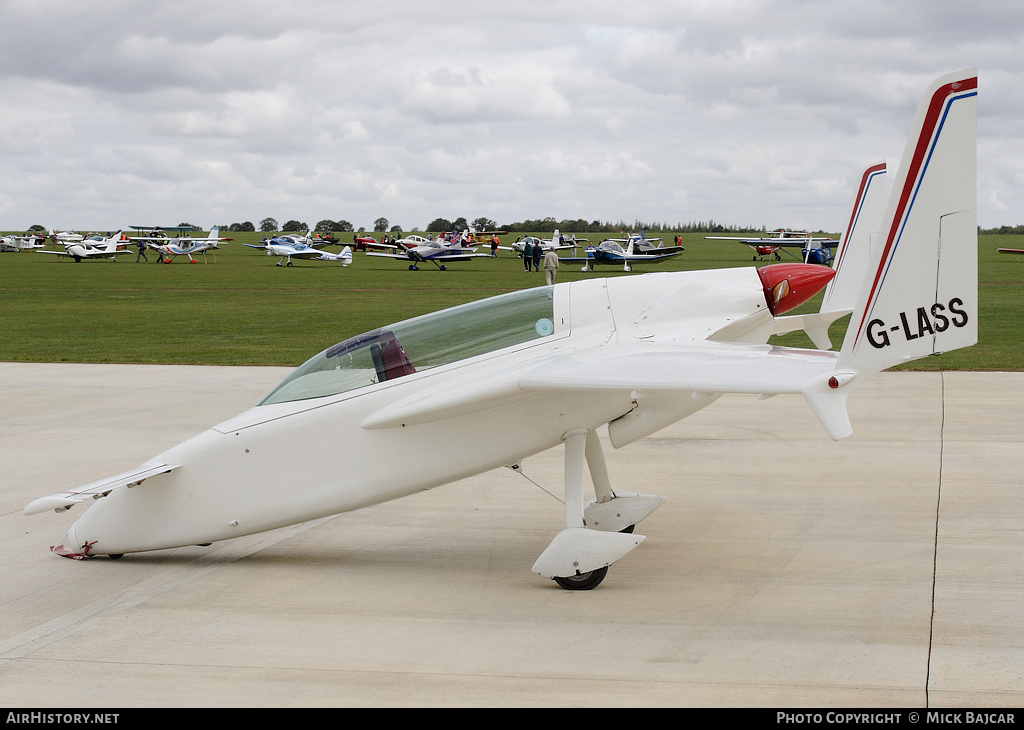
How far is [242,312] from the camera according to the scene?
2912 cm

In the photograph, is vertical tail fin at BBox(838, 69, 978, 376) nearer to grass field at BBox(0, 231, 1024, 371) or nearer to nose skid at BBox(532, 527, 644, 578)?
nose skid at BBox(532, 527, 644, 578)

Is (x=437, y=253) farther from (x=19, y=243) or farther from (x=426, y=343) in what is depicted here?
(x=19, y=243)

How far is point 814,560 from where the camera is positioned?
687 cm

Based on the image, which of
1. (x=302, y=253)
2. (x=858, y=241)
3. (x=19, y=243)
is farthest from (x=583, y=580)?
(x=19, y=243)

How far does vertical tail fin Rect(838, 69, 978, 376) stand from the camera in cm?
491

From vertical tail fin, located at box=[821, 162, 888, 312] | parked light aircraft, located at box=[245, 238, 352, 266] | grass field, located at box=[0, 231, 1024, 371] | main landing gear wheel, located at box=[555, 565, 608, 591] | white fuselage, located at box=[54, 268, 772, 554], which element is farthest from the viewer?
parked light aircraft, located at box=[245, 238, 352, 266]

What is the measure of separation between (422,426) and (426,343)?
58cm

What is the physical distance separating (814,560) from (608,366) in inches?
93.2

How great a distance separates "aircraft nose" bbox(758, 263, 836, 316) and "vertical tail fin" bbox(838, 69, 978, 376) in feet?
4.81

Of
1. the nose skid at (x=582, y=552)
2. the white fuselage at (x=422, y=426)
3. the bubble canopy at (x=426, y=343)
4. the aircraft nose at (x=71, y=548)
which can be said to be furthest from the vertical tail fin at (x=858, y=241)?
the aircraft nose at (x=71, y=548)

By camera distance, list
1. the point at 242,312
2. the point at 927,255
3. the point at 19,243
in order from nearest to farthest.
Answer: the point at 927,255 < the point at 242,312 < the point at 19,243

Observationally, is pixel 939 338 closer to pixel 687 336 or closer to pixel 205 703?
pixel 687 336

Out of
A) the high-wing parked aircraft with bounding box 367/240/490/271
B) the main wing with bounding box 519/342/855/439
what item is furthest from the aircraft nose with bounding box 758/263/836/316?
the high-wing parked aircraft with bounding box 367/240/490/271
